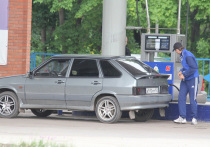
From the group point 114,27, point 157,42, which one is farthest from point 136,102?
point 114,27

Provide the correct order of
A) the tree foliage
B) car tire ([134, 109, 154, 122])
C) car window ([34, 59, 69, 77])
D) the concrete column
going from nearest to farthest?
car window ([34, 59, 69, 77]), car tire ([134, 109, 154, 122]), the concrete column, the tree foliage

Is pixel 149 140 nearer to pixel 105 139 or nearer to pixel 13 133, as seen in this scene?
pixel 105 139

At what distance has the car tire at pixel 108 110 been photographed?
13711 millimetres

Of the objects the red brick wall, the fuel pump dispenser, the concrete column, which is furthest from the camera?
the red brick wall

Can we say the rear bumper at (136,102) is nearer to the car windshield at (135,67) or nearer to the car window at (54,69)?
the car windshield at (135,67)

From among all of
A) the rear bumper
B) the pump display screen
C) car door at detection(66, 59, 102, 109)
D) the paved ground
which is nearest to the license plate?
the rear bumper

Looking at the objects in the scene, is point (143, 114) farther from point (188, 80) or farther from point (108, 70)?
point (108, 70)

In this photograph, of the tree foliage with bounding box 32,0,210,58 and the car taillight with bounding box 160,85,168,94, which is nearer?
the car taillight with bounding box 160,85,168,94

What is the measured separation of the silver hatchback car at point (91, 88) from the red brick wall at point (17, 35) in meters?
3.71

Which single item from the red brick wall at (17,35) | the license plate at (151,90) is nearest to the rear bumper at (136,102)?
the license plate at (151,90)

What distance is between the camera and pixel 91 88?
14023mm

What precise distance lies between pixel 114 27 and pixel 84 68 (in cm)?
154

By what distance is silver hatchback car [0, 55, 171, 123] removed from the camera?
1369 cm

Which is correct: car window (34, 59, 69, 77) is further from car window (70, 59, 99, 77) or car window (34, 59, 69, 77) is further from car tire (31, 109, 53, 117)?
car tire (31, 109, 53, 117)
